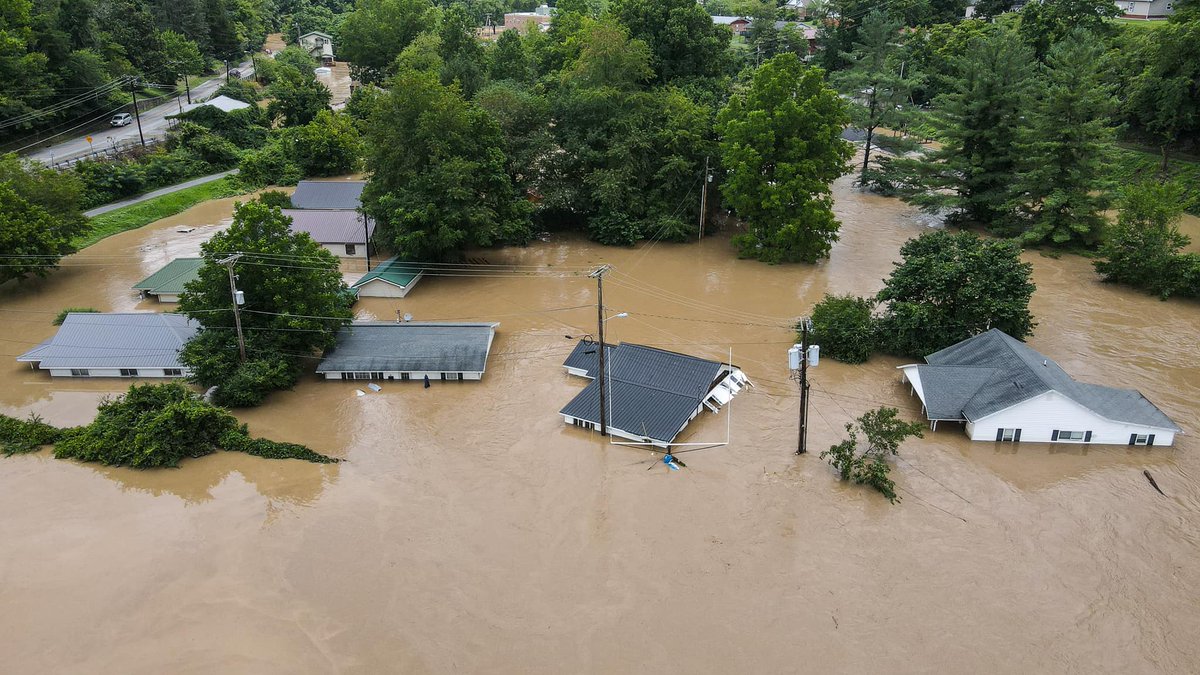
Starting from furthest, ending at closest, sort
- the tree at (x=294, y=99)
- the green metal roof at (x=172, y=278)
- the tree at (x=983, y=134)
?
the tree at (x=294, y=99) < the tree at (x=983, y=134) < the green metal roof at (x=172, y=278)

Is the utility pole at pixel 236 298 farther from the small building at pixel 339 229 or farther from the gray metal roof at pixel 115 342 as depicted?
the small building at pixel 339 229

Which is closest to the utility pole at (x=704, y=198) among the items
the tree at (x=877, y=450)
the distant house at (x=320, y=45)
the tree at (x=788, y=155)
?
the tree at (x=788, y=155)

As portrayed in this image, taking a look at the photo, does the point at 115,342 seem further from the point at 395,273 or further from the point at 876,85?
the point at 876,85

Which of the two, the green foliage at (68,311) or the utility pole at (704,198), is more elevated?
the utility pole at (704,198)

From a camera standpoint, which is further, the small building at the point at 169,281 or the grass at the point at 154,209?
the grass at the point at 154,209

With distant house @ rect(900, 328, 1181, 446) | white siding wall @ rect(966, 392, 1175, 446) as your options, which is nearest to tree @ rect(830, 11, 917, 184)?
distant house @ rect(900, 328, 1181, 446)

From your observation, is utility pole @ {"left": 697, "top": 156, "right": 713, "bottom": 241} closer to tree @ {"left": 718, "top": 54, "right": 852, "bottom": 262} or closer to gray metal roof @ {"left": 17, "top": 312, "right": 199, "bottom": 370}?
tree @ {"left": 718, "top": 54, "right": 852, "bottom": 262}

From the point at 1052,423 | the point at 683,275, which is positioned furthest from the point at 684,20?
the point at 1052,423
